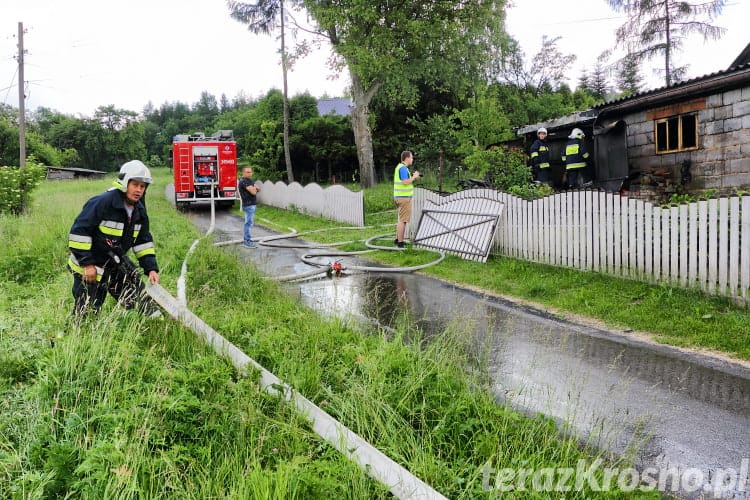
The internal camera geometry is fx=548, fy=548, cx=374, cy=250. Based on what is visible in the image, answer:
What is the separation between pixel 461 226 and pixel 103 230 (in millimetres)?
7344

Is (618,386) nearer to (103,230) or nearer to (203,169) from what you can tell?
(103,230)

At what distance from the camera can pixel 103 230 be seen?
4871 millimetres

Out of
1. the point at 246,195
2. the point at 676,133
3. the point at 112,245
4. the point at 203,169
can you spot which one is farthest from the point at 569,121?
the point at 203,169

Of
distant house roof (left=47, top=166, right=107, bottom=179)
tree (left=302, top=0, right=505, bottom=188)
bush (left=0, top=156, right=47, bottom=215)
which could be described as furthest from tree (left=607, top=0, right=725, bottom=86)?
distant house roof (left=47, top=166, right=107, bottom=179)

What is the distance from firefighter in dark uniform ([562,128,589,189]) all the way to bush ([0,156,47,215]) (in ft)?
52.2

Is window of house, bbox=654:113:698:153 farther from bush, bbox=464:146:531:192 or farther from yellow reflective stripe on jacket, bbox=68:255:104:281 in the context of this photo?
yellow reflective stripe on jacket, bbox=68:255:104:281

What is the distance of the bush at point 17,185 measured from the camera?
16.3 metres

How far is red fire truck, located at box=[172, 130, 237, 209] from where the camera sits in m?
23.4

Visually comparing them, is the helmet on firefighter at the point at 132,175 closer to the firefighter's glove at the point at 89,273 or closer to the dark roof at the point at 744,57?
the firefighter's glove at the point at 89,273

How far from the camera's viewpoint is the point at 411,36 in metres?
23.5

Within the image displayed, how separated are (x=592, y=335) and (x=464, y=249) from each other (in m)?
4.67

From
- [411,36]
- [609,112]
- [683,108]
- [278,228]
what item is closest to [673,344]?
[683,108]

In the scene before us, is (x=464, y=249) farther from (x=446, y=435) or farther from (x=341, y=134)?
(x=341, y=134)

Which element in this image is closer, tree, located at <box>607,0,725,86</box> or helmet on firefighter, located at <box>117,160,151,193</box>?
helmet on firefighter, located at <box>117,160,151,193</box>
